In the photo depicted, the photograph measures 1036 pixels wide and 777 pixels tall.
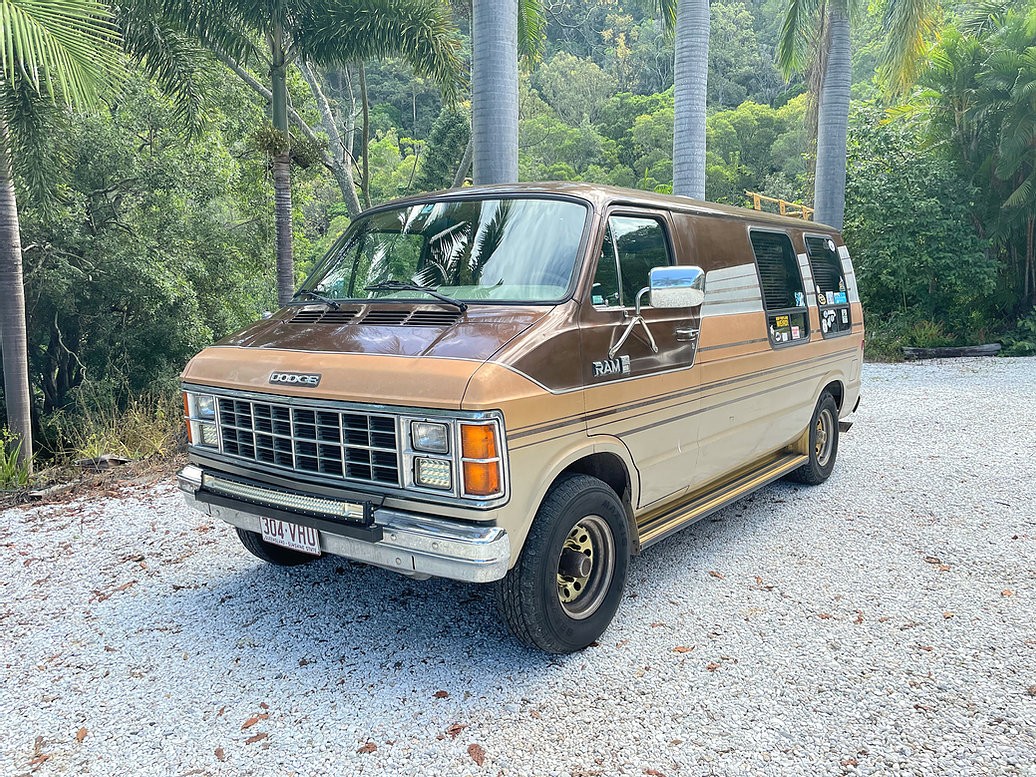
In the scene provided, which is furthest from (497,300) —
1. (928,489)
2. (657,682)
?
(928,489)

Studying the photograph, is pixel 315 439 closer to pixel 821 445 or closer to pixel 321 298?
pixel 321 298

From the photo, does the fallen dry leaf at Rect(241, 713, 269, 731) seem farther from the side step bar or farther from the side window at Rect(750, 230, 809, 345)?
the side window at Rect(750, 230, 809, 345)

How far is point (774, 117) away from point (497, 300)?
51.1 m

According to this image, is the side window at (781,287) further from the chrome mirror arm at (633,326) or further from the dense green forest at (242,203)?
the dense green forest at (242,203)

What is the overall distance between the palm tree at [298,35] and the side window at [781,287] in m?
7.44

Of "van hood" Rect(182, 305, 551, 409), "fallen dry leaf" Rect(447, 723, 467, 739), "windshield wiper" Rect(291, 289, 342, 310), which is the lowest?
"fallen dry leaf" Rect(447, 723, 467, 739)

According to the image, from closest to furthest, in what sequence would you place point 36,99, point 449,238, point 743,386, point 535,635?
point 535,635 → point 449,238 → point 743,386 → point 36,99

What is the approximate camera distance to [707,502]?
490cm

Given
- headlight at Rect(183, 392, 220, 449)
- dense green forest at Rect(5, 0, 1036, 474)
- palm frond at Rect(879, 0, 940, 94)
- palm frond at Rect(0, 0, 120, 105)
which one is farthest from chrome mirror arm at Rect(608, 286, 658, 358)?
palm frond at Rect(879, 0, 940, 94)

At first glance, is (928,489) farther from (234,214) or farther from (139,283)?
(234,214)

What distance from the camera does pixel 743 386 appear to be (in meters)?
5.25

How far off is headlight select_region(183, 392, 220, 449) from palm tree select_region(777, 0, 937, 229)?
1250cm

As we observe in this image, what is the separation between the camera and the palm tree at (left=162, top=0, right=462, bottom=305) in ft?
35.9

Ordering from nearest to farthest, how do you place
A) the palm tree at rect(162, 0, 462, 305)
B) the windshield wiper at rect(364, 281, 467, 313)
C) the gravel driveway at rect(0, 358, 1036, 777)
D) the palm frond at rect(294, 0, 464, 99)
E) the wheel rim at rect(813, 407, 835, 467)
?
the gravel driveway at rect(0, 358, 1036, 777)
the windshield wiper at rect(364, 281, 467, 313)
the wheel rim at rect(813, 407, 835, 467)
the palm tree at rect(162, 0, 462, 305)
the palm frond at rect(294, 0, 464, 99)
